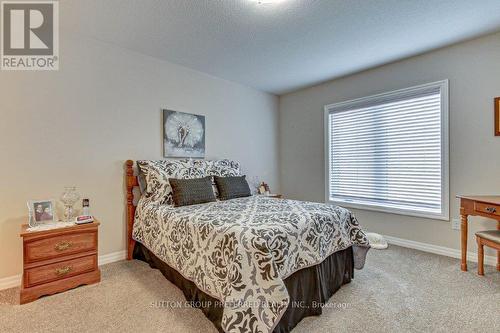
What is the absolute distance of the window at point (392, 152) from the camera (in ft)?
9.61

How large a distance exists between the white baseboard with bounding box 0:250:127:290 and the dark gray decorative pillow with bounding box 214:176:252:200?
133 cm

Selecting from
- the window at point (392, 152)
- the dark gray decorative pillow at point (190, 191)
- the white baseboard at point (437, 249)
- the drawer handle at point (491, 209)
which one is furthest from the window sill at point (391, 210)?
the dark gray decorative pillow at point (190, 191)

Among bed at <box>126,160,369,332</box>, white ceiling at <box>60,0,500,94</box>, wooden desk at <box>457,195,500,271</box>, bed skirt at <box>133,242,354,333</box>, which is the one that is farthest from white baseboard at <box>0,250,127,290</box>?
wooden desk at <box>457,195,500,271</box>

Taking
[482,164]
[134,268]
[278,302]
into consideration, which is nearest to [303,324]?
[278,302]

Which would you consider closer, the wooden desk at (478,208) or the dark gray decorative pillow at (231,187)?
the wooden desk at (478,208)

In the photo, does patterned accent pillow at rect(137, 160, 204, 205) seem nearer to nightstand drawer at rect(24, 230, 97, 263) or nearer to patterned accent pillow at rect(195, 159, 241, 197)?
patterned accent pillow at rect(195, 159, 241, 197)

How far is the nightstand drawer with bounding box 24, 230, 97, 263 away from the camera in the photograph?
1.96 meters

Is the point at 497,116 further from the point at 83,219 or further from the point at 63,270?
the point at 63,270

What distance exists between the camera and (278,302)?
4.58 ft

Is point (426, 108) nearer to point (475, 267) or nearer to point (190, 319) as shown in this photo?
point (475, 267)

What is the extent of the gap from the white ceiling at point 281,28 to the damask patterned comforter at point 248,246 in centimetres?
178

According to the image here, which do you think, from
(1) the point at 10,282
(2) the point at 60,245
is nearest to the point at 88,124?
(2) the point at 60,245

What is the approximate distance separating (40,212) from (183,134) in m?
1.72

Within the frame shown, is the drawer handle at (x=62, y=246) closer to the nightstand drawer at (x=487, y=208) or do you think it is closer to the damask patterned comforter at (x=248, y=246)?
the damask patterned comforter at (x=248, y=246)
